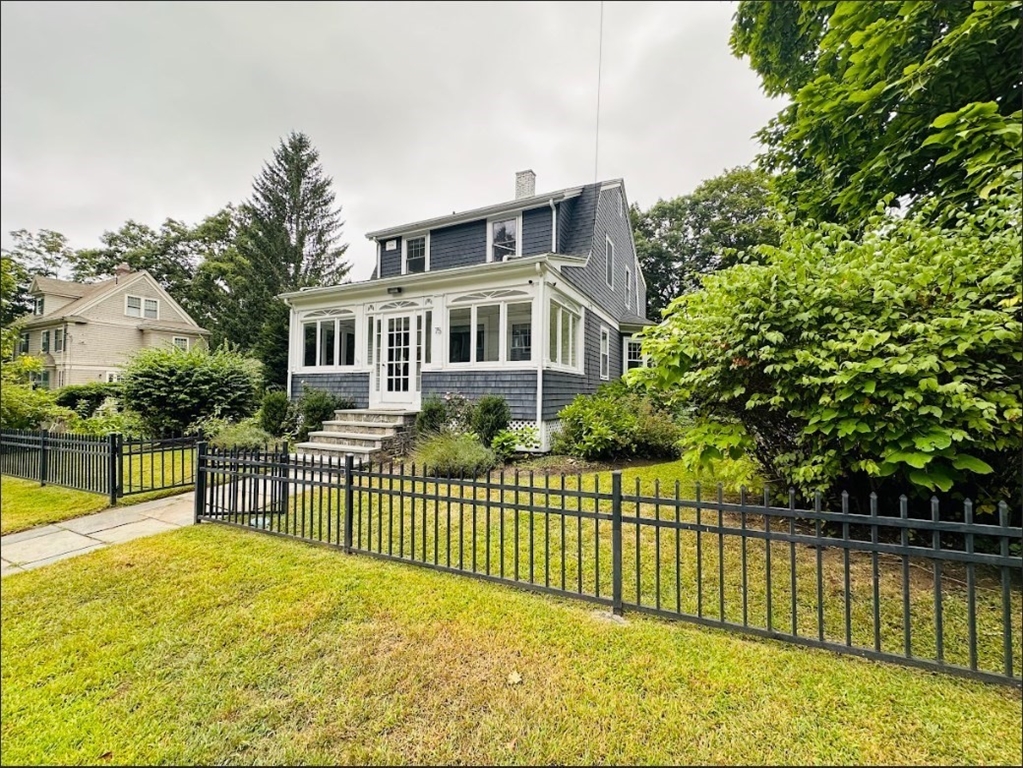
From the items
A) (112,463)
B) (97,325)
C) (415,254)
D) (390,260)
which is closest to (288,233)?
(97,325)

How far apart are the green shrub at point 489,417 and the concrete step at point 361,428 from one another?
5.57 feet

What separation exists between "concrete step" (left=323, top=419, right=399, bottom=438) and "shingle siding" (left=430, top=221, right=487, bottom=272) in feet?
17.5

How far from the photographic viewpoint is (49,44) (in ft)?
5.20

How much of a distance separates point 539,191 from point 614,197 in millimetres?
2665

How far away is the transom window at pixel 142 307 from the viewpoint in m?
21.7

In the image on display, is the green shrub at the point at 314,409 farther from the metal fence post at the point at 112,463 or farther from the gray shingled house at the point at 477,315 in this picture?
the metal fence post at the point at 112,463

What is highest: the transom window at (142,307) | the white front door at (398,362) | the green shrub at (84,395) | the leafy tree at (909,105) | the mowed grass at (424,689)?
the transom window at (142,307)

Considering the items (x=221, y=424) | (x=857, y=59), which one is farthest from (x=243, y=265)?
(x=857, y=59)

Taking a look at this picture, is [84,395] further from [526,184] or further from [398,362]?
[526,184]

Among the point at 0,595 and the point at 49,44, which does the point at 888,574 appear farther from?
the point at 49,44

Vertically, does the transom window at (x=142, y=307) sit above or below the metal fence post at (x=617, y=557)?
above

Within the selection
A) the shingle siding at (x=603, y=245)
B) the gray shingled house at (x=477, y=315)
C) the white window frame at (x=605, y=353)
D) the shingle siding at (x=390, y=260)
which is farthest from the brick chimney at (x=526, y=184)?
the white window frame at (x=605, y=353)

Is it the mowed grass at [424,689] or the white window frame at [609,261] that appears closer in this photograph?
the mowed grass at [424,689]

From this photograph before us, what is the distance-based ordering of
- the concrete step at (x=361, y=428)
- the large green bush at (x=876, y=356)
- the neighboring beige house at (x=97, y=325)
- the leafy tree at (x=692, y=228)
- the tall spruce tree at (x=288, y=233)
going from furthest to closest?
the leafy tree at (x=692, y=228) → the tall spruce tree at (x=288, y=233) → the neighboring beige house at (x=97, y=325) → the concrete step at (x=361, y=428) → the large green bush at (x=876, y=356)
